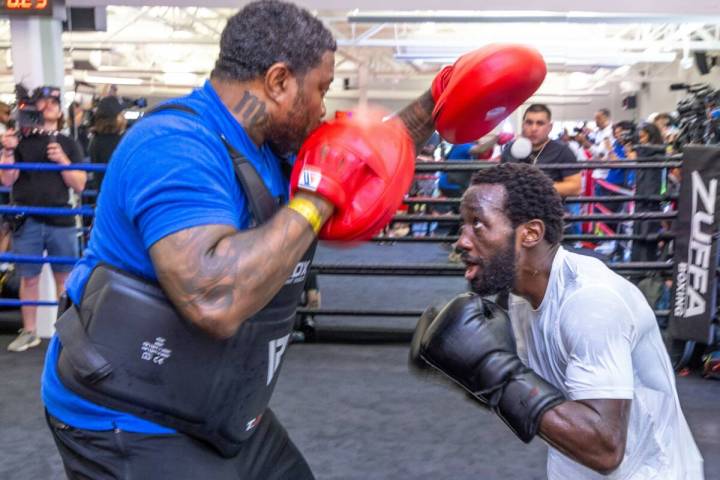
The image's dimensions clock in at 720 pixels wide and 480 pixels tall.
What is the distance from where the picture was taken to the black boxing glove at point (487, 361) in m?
1.35

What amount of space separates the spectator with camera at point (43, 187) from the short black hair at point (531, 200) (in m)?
3.28

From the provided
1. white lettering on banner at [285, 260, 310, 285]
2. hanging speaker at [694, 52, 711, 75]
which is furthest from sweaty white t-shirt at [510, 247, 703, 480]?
hanging speaker at [694, 52, 711, 75]

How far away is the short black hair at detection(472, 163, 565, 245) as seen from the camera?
158 cm

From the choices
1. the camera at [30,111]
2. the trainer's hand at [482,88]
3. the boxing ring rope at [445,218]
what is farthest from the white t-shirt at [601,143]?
the trainer's hand at [482,88]

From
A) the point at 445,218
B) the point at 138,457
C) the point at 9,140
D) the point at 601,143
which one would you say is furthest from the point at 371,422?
the point at 601,143

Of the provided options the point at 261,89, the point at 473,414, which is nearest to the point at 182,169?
the point at 261,89

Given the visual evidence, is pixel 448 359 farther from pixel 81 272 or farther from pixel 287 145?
pixel 81 272

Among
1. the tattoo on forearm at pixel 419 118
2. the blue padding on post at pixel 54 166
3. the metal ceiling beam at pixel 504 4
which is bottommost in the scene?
the blue padding on post at pixel 54 166

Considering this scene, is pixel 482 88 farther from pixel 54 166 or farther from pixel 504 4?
pixel 504 4

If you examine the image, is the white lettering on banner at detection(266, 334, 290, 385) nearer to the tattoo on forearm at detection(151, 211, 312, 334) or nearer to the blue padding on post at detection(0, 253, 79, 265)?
the tattoo on forearm at detection(151, 211, 312, 334)

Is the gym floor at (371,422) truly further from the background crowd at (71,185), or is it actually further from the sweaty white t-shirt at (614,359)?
the sweaty white t-shirt at (614,359)

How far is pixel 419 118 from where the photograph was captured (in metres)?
1.72

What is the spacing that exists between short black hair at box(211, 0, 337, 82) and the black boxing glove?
57 centimetres

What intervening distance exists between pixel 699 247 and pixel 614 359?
281cm
